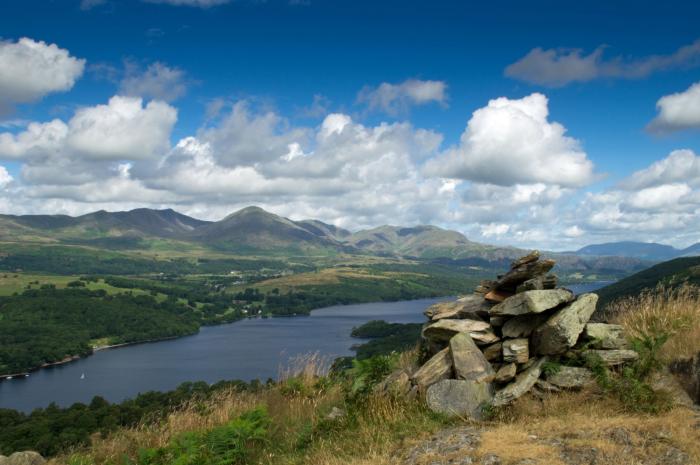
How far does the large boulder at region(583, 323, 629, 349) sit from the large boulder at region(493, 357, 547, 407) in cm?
134

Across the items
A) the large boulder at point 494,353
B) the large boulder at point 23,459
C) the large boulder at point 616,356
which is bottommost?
the large boulder at point 23,459

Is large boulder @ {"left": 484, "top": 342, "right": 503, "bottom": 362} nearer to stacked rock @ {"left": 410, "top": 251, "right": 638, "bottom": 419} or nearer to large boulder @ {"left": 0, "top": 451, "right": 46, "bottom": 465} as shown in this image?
stacked rock @ {"left": 410, "top": 251, "right": 638, "bottom": 419}

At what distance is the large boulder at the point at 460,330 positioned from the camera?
13.2 metres

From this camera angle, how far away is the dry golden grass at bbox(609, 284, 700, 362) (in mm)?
12164

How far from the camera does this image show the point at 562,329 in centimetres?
1168

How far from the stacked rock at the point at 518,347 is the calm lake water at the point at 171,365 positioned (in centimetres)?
8269

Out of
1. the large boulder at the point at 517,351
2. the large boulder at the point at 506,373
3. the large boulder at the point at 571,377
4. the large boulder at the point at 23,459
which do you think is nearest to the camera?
the large boulder at the point at 571,377

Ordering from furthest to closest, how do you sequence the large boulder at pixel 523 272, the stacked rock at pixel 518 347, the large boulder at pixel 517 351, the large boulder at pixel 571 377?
the large boulder at pixel 523 272 → the large boulder at pixel 517 351 → the stacked rock at pixel 518 347 → the large boulder at pixel 571 377

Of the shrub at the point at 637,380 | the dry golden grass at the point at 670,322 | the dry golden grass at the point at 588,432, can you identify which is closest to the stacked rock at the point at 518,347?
the shrub at the point at 637,380

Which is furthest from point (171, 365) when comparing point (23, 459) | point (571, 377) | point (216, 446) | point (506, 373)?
point (571, 377)

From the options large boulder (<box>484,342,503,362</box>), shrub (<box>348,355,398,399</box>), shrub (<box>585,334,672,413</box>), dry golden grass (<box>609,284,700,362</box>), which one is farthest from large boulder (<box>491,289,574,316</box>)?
shrub (<box>348,355,398,399</box>)

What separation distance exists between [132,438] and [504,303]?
1142cm

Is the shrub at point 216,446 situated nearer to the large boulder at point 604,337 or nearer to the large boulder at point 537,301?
the large boulder at point 537,301

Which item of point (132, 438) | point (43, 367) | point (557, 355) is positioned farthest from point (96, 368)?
point (557, 355)
